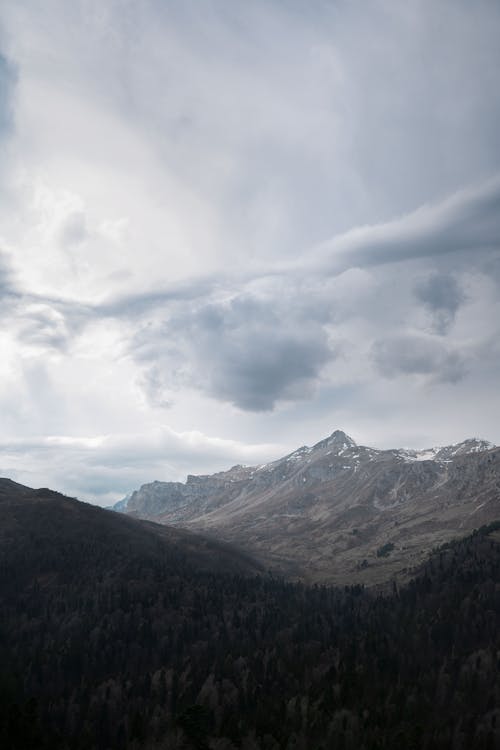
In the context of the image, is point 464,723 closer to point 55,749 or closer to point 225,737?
point 225,737

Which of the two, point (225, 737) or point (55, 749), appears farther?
point (225, 737)

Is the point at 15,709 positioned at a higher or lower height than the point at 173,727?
higher

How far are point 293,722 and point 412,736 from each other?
157 ft

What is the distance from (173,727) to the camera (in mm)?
182500

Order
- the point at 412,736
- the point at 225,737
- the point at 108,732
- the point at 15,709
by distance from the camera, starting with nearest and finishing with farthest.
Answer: the point at 15,709, the point at 412,736, the point at 225,737, the point at 108,732

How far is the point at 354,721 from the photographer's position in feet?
604

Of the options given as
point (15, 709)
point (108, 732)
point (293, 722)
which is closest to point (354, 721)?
point (293, 722)

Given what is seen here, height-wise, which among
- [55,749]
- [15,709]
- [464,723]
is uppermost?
[15,709]

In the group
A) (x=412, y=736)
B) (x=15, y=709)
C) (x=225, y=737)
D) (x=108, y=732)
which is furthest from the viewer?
(x=108, y=732)

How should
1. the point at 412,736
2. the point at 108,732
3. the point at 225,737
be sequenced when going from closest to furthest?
1. the point at 412,736
2. the point at 225,737
3. the point at 108,732

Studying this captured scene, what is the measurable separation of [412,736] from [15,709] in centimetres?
12324

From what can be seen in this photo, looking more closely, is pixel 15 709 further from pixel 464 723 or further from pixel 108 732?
pixel 464 723

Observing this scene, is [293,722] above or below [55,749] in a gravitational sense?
below

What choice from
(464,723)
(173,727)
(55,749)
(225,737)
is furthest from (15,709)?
(464,723)
